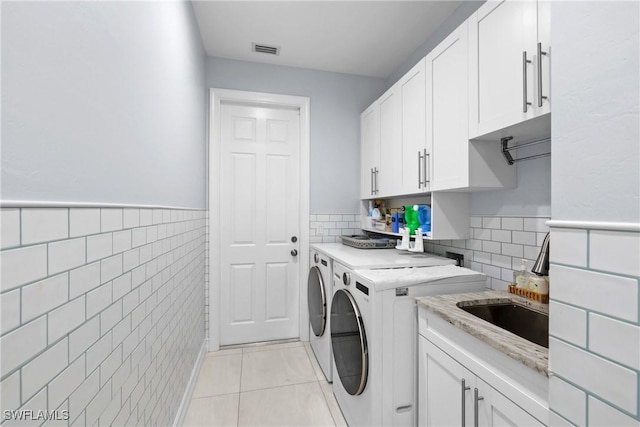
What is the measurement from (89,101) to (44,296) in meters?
0.48

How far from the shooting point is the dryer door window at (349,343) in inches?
54.6

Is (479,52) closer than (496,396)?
No

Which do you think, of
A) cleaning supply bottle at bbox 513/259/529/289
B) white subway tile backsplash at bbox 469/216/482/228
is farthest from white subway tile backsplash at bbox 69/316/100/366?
white subway tile backsplash at bbox 469/216/482/228

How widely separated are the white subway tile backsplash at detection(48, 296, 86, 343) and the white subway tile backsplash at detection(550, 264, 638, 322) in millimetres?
1142

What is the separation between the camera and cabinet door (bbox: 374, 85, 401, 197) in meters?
2.15

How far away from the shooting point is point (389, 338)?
133 cm

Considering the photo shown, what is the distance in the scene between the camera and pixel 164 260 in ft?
4.46

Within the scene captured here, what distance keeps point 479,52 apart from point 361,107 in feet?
5.35

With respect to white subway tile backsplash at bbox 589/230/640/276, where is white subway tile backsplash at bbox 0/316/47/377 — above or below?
below

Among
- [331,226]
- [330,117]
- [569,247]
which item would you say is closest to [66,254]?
[569,247]

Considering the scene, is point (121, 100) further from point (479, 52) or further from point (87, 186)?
point (479, 52)

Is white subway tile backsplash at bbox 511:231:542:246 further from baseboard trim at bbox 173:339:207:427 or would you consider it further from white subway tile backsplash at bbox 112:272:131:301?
baseboard trim at bbox 173:339:207:427

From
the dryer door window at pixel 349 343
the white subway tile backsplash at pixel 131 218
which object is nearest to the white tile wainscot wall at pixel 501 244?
the dryer door window at pixel 349 343

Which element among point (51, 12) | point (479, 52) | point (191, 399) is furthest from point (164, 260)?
point (479, 52)
